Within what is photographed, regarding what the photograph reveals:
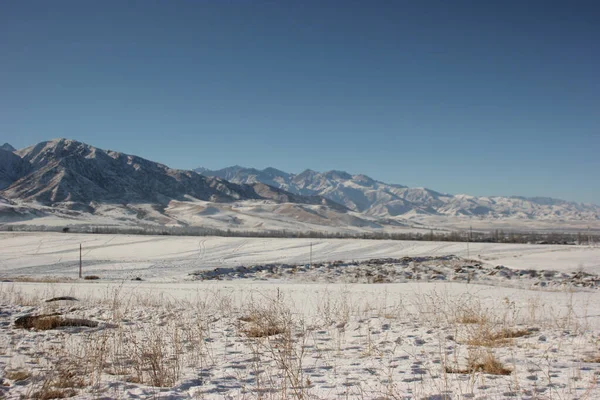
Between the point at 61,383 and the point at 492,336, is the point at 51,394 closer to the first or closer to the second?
the point at 61,383

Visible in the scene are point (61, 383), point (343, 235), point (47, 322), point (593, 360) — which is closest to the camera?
point (61, 383)

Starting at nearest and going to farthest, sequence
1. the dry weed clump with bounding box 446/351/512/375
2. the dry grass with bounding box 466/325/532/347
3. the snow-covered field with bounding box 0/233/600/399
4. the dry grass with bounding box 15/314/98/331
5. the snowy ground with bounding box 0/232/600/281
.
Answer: the snow-covered field with bounding box 0/233/600/399, the dry weed clump with bounding box 446/351/512/375, the dry grass with bounding box 466/325/532/347, the dry grass with bounding box 15/314/98/331, the snowy ground with bounding box 0/232/600/281

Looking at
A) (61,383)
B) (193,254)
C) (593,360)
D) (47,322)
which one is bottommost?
(193,254)

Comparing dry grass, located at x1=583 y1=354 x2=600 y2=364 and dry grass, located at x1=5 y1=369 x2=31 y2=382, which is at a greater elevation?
dry grass, located at x1=5 y1=369 x2=31 y2=382

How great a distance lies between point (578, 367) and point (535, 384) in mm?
1299

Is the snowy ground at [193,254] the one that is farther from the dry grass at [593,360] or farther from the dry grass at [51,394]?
the dry grass at [593,360]

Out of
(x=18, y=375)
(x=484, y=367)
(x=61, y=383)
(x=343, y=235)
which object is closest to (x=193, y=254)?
(x=18, y=375)

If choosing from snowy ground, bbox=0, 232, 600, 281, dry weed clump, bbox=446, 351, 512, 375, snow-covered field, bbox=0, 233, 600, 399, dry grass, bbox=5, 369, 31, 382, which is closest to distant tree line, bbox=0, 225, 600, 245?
snowy ground, bbox=0, 232, 600, 281

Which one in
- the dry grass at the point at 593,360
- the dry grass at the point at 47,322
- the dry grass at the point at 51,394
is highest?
the dry grass at the point at 51,394

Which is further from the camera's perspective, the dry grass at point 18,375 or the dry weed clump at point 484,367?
the dry weed clump at point 484,367

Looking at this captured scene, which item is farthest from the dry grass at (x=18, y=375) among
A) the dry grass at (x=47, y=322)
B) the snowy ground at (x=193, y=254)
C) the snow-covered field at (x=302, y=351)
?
the snowy ground at (x=193, y=254)

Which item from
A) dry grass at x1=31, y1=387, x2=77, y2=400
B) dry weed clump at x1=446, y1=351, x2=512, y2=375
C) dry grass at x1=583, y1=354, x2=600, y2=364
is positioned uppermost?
dry grass at x1=31, y1=387, x2=77, y2=400

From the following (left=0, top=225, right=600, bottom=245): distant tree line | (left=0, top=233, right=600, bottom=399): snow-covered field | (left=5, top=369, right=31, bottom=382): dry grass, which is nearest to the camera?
(left=0, top=233, right=600, bottom=399): snow-covered field

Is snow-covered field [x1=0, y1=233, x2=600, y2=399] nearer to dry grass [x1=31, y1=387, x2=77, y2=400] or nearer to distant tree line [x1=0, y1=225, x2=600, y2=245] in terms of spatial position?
dry grass [x1=31, y1=387, x2=77, y2=400]
